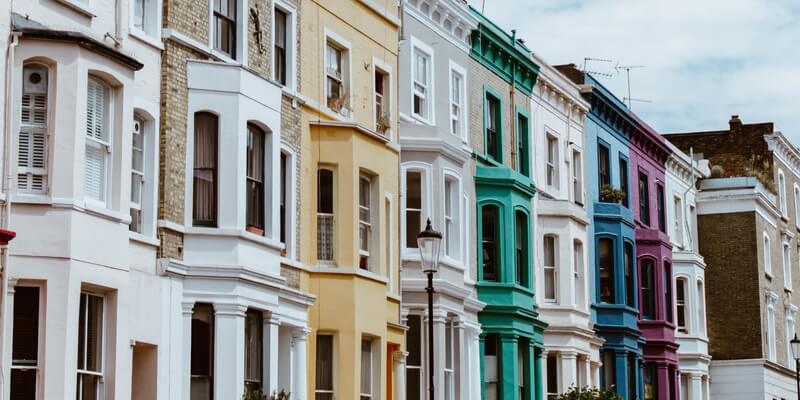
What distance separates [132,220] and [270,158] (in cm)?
436

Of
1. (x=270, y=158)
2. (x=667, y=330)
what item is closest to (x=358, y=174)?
(x=270, y=158)

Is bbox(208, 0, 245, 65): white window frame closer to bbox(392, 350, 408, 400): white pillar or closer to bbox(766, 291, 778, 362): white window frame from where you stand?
bbox(392, 350, 408, 400): white pillar

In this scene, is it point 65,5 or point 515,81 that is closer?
point 65,5

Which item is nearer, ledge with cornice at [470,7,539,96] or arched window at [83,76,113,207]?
arched window at [83,76,113,207]

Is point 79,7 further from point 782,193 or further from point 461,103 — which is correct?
point 782,193

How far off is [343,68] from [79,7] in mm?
10815

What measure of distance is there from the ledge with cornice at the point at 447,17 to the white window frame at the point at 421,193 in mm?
4054

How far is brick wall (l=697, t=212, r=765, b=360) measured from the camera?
65.6 metres

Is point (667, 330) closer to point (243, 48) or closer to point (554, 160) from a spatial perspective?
point (554, 160)

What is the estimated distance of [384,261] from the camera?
3675 centimetres

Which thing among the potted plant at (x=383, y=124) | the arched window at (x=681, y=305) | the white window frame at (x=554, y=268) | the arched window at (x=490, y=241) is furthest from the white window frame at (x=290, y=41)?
the arched window at (x=681, y=305)

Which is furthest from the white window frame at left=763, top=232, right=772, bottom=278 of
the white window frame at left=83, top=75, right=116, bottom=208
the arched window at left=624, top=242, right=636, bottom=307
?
the white window frame at left=83, top=75, right=116, bottom=208

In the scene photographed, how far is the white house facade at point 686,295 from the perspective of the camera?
6062 centimetres

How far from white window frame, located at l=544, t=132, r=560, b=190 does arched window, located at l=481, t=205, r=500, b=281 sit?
17.5 ft
